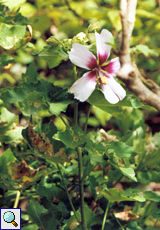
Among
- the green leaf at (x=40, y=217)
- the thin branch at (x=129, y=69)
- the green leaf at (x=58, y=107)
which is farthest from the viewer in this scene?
the thin branch at (x=129, y=69)

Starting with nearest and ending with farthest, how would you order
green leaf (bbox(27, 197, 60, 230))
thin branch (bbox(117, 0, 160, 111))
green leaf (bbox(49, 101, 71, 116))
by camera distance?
green leaf (bbox(49, 101, 71, 116)), green leaf (bbox(27, 197, 60, 230)), thin branch (bbox(117, 0, 160, 111))

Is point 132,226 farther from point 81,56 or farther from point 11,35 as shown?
point 11,35

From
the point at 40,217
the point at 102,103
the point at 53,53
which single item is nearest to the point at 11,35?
the point at 53,53

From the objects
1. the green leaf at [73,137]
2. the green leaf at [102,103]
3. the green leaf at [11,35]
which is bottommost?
the green leaf at [73,137]

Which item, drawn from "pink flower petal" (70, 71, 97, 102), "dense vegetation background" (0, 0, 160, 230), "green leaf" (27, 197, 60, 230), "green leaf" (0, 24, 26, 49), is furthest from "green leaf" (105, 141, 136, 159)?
"green leaf" (0, 24, 26, 49)

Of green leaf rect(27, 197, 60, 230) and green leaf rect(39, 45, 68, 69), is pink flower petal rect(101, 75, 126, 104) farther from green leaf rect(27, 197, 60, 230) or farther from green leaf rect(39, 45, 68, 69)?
green leaf rect(27, 197, 60, 230)

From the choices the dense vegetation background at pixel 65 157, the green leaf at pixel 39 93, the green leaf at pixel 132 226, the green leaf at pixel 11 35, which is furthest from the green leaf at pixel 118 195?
the green leaf at pixel 11 35

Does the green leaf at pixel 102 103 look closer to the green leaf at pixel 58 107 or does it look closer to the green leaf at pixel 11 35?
the green leaf at pixel 58 107
